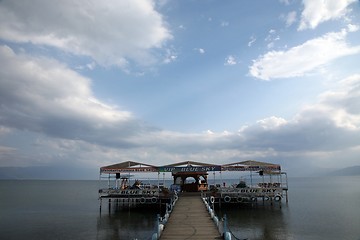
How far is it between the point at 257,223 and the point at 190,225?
44.3 ft

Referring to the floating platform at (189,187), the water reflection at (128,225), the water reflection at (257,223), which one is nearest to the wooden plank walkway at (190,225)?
the water reflection at (128,225)

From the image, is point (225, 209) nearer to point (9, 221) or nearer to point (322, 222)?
point (322, 222)

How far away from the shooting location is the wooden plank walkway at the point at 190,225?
15811 millimetres

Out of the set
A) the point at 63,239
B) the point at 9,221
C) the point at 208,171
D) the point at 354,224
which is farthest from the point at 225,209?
the point at 9,221

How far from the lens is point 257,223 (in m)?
29.3

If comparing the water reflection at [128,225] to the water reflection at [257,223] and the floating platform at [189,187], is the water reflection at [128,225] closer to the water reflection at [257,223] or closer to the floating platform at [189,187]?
the floating platform at [189,187]

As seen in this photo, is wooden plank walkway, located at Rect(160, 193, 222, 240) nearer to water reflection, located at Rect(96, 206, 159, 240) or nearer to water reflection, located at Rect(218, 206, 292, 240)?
water reflection, located at Rect(96, 206, 159, 240)

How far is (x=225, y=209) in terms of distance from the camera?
37.5m

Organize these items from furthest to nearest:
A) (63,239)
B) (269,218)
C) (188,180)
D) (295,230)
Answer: (188,180)
(269,218)
(295,230)
(63,239)

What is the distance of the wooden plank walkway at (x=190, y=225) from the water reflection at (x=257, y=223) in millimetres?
4323

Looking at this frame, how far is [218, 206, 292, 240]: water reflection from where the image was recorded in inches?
966

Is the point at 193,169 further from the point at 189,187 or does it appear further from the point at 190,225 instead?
the point at 190,225

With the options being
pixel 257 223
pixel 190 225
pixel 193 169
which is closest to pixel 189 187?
pixel 193 169

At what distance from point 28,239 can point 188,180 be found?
2305cm
